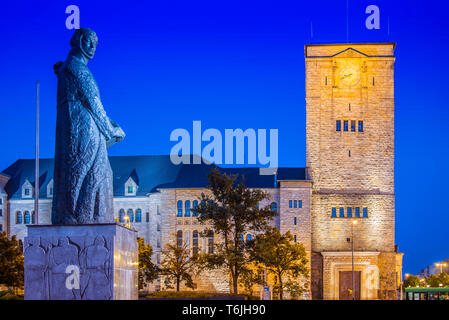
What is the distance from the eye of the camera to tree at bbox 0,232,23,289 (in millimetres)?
55500

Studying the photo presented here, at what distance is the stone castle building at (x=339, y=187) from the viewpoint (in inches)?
2803

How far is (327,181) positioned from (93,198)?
59.6 m

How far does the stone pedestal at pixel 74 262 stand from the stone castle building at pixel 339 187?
54.8m

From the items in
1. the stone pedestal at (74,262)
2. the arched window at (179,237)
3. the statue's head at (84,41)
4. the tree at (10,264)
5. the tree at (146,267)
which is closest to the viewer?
the stone pedestal at (74,262)

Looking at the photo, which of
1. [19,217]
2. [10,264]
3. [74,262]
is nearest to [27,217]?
[19,217]

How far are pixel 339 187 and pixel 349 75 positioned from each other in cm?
1220

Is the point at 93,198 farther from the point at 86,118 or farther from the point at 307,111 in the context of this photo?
the point at 307,111

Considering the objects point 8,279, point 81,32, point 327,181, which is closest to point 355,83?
point 327,181

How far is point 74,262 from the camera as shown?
1564 centimetres

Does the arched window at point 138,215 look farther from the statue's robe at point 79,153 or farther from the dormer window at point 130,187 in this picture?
the statue's robe at point 79,153

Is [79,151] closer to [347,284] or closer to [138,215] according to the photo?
[347,284]

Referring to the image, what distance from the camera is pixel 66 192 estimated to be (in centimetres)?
1603

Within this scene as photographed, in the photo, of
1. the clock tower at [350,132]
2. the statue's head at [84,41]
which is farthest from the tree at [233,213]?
the statue's head at [84,41]

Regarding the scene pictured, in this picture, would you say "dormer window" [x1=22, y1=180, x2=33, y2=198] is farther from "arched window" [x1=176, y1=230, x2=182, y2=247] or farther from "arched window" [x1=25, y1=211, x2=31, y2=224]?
"arched window" [x1=176, y1=230, x2=182, y2=247]
